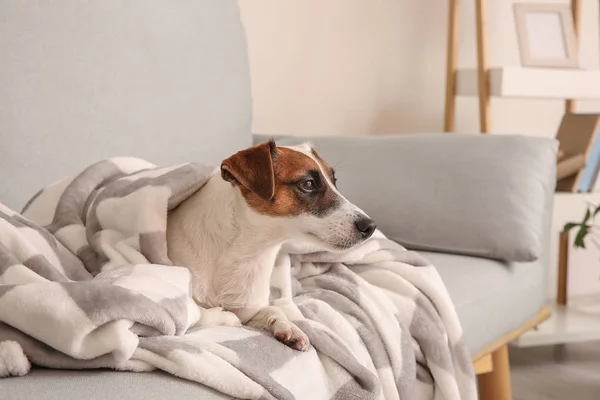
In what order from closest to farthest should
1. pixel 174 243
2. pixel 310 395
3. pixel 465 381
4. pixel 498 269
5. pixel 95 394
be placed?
pixel 95 394, pixel 310 395, pixel 174 243, pixel 465 381, pixel 498 269

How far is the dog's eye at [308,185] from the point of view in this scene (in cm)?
119

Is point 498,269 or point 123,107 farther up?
point 123,107

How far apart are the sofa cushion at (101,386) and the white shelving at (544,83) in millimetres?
1756

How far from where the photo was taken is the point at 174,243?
1.22 metres

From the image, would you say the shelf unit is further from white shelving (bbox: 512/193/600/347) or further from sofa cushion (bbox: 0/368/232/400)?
sofa cushion (bbox: 0/368/232/400)

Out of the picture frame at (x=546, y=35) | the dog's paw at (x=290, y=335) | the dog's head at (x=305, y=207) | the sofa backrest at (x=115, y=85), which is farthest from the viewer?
the picture frame at (x=546, y=35)

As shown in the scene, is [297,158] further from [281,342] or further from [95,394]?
[95,394]

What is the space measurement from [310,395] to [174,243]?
14.2 inches

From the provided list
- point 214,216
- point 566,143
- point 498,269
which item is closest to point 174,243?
point 214,216

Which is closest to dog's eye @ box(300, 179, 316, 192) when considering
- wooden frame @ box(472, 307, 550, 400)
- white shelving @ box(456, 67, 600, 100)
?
wooden frame @ box(472, 307, 550, 400)

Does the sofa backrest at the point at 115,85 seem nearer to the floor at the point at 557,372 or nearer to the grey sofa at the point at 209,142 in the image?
the grey sofa at the point at 209,142

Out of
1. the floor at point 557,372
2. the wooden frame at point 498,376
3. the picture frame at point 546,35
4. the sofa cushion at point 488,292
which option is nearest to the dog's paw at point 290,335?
the sofa cushion at point 488,292

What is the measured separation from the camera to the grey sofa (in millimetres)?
1517

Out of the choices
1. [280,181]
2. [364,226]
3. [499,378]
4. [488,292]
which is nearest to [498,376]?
[499,378]
